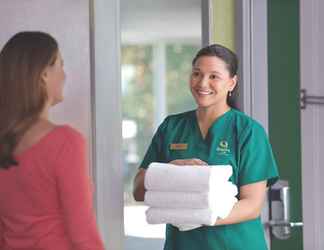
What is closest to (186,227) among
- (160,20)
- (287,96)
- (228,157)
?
(228,157)

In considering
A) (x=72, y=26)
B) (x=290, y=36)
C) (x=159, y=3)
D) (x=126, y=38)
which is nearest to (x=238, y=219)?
(x=72, y=26)

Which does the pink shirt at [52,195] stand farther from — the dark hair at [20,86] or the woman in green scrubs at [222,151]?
the woman in green scrubs at [222,151]

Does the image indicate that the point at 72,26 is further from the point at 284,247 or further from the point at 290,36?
the point at 284,247

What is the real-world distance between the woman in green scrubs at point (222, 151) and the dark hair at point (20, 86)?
47 cm

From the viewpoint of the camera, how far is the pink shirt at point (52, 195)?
1330mm

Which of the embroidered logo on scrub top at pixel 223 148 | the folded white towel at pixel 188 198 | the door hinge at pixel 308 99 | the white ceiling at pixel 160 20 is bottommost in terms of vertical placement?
the folded white towel at pixel 188 198

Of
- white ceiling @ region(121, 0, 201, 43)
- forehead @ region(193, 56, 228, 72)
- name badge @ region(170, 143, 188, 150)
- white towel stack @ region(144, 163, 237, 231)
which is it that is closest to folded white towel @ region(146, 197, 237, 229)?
white towel stack @ region(144, 163, 237, 231)

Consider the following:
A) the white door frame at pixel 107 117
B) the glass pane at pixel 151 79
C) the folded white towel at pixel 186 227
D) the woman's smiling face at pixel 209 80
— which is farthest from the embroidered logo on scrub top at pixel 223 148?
the glass pane at pixel 151 79

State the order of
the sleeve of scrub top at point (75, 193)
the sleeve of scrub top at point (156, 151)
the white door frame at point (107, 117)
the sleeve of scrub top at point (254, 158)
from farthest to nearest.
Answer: the white door frame at point (107, 117)
the sleeve of scrub top at point (156, 151)
the sleeve of scrub top at point (254, 158)
the sleeve of scrub top at point (75, 193)

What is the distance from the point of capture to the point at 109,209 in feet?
7.05

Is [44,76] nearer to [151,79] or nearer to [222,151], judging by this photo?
[222,151]

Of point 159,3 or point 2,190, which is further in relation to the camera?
point 159,3

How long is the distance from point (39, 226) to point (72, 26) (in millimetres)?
821

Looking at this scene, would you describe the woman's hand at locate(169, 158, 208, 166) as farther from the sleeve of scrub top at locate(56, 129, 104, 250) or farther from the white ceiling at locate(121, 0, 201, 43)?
the white ceiling at locate(121, 0, 201, 43)
